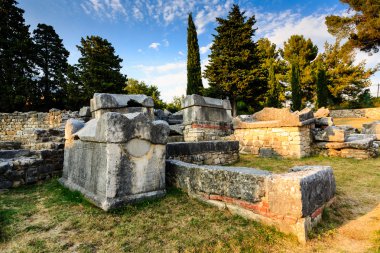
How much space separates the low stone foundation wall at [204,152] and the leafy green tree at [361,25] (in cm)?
2107

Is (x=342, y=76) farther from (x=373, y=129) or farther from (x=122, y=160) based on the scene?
(x=122, y=160)

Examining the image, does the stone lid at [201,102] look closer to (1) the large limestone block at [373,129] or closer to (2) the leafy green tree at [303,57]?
(1) the large limestone block at [373,129]

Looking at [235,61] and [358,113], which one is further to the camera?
[358,113]

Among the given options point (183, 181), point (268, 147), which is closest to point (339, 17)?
point (268, 147)

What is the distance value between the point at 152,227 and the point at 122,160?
3.29ft

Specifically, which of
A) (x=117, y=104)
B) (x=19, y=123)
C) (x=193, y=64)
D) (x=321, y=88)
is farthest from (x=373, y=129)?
(x=19, y=123)

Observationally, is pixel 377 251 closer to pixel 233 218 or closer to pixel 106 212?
pixel 233 218

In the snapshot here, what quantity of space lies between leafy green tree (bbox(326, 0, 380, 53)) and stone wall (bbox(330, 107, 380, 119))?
5.78 meters

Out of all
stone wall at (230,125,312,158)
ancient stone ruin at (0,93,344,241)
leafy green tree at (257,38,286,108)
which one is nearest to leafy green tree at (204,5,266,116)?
leafy green tree at (257,38,286,108)

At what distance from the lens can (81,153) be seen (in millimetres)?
3752

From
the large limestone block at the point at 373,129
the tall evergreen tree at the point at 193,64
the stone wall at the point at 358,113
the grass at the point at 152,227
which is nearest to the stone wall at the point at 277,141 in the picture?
the grass at the point at 152,227

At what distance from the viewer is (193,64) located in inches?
772

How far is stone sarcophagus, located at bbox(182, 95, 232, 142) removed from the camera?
26.3 feet

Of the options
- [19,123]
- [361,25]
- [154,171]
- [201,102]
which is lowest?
[154,171]
